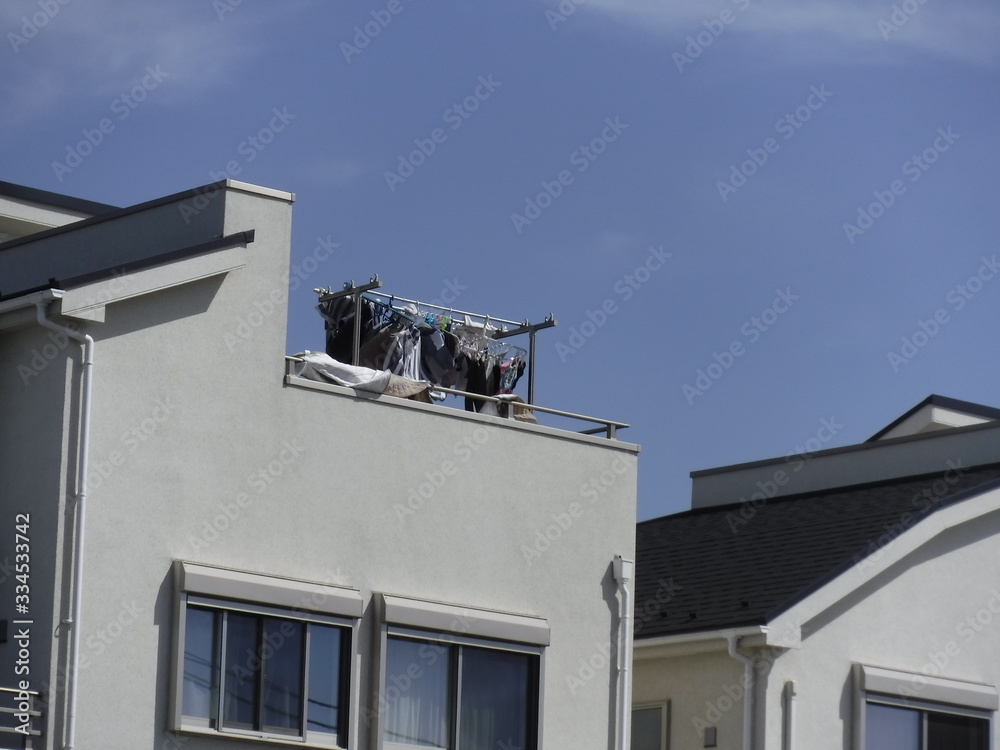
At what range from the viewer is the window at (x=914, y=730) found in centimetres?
2183

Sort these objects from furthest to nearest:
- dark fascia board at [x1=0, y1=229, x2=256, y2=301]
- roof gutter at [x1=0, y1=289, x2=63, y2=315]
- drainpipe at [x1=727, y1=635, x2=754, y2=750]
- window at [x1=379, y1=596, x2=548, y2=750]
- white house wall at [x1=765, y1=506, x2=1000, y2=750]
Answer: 1. white house wall at [x1=765, y1=506, x2=1000, y2=750]
2. drainpipe at [x1=727, y1=635, x2=754, y2=750]
3. window at [x1=379, y1=596, x2=548, y2=750]
4. dark fascia board at [x1=0, y1=229, x2=256, y2=301]
5. roof gutter at [x1=0, y1=289, x2=63, y2=315]

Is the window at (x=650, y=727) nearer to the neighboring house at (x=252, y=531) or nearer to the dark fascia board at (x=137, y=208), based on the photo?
the neighboring house at (x=252, y=531)

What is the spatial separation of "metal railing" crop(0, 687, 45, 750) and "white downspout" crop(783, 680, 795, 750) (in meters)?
8.98

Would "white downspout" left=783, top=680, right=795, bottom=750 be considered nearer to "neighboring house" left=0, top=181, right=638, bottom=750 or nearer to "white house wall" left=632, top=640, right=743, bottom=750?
"white house wall" left=632, top=640, right=743, bottom=750

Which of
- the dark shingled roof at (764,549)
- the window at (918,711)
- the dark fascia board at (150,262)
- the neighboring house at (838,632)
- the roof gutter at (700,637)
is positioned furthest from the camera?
the dark shingled roof at (764,549)

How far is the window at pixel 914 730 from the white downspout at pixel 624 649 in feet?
11.6

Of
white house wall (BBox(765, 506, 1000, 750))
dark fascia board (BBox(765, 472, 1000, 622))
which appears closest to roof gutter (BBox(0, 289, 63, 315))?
dark fascia board (BBox(765, 472, 1000, 622))

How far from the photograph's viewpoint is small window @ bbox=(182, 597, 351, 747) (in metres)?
17.1

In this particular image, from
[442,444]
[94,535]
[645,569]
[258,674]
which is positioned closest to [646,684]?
[645,569]

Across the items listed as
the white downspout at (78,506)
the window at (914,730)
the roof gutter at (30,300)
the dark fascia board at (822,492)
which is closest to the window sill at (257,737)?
the white downspout at (78,506)

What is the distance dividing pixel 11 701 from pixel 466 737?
4.81 m

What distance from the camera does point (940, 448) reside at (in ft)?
85.9

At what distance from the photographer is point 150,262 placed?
17188mm

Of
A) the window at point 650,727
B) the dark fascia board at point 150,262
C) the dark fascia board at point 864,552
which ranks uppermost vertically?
the dark fascia board at point 150,262
